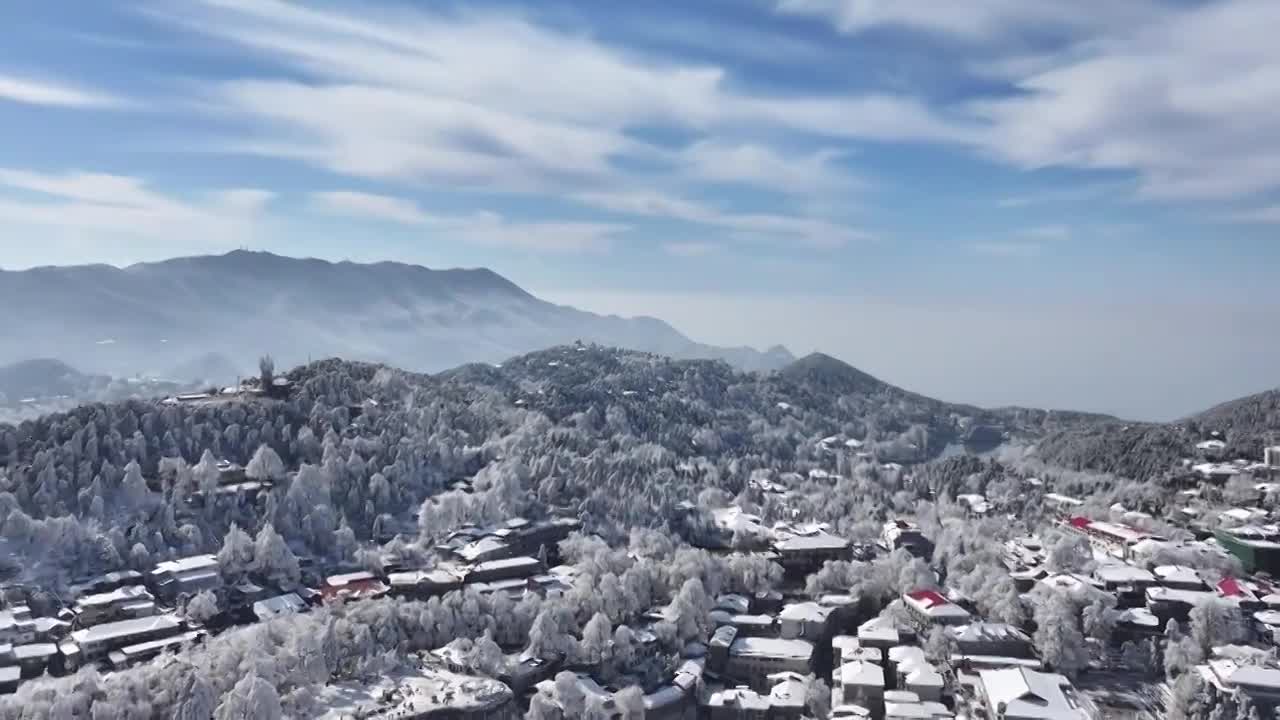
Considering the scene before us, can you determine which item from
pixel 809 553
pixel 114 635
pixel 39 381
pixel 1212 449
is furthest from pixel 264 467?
pixel 39 381

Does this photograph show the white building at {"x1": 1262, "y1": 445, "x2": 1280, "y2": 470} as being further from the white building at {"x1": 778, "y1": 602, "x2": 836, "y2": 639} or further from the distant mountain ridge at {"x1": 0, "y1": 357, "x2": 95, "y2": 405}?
the distant mountain ridge at {"x1": 0, "y1": 357, "x2": 95, "y2": 405}

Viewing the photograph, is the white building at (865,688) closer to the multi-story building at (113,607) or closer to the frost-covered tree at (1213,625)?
the frost-covered tree at (1213,625)

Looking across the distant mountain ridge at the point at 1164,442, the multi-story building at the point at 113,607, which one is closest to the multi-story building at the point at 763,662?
the multi-story building at the point at 113,607

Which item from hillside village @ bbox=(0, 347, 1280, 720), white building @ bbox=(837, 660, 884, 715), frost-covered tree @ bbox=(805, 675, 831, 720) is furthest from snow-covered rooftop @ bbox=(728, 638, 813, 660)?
white building @ bbox=(837, 660, 884, 715)

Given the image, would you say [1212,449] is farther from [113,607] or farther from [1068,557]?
[113,607]

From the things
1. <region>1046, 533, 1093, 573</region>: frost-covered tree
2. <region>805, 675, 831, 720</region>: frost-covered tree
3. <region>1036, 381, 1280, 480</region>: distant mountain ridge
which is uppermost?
<region>1036, 381, 1280, 480</region>: distant mountain ridge

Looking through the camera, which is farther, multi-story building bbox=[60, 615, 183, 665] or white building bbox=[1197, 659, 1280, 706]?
multi-story building bbox=[60, 615, 183, 665]

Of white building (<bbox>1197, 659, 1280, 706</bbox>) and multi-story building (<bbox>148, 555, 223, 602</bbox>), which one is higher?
white building (<bbox>1197, 659, 1280, 706</bbox>)

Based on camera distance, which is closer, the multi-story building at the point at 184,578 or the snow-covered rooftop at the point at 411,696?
the snow-covered rooftop at the point at 411,696
